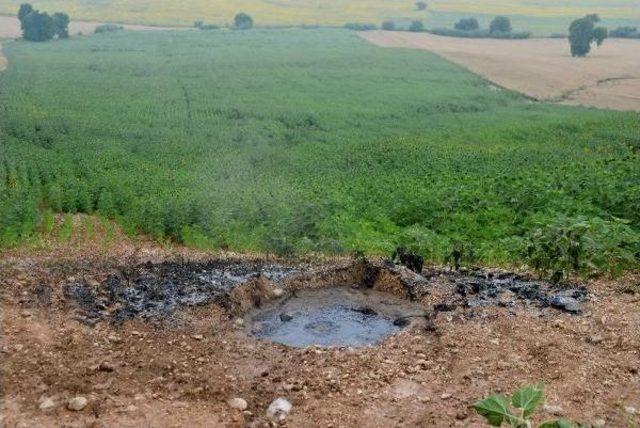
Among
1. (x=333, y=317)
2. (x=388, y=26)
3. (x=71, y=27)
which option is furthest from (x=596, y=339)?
(x=71, y=27)

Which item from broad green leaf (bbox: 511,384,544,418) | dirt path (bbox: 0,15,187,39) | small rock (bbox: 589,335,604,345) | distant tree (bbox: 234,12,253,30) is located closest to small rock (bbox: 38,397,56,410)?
broad green leaf (bbox: 511,384,544,418)

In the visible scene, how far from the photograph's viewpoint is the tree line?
59.4m

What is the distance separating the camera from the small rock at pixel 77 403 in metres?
6.39

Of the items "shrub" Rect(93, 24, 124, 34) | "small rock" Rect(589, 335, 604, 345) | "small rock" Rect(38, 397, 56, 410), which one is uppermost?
"shrub" Rect(93, 24, 124, 34)

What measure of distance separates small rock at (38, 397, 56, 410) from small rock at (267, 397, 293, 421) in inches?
81.1

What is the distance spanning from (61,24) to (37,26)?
10.4 ft

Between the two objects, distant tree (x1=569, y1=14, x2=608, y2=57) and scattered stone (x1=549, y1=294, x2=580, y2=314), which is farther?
distant tree (x1=569, y1=14, x2=608, y2=57)

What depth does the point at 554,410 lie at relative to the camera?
6.36 meters

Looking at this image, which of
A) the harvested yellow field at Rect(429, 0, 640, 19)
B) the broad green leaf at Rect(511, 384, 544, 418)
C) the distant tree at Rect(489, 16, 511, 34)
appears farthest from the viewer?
the harvested yellow field at Rect(429, 0, 640, 19)

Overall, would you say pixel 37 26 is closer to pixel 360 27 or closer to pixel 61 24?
pixel 61 24

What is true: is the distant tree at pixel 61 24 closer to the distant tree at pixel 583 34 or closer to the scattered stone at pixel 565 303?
the distant tree at pixel 583 34

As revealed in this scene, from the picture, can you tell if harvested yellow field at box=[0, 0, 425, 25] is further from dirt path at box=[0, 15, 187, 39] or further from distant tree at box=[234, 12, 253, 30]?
distant tree at box=[234, 12, 253, 30]

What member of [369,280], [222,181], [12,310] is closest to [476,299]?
[369,280]

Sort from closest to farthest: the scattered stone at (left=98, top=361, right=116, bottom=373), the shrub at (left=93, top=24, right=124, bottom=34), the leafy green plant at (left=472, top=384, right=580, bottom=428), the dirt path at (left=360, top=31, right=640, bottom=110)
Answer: the leafy green plant at (left=472, top=384, right=580, bottom=428) → the scattered stone at (left=98, top=361, right=116, bottom=373) → the dirt path at (left=360, top=31, right=640, bottom=110) → the shrub at (left=93, top=24, right=124, bottom=34)
